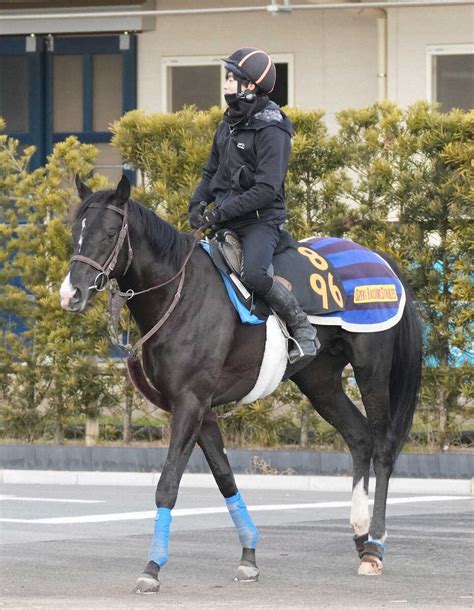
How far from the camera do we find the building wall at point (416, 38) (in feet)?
71.1

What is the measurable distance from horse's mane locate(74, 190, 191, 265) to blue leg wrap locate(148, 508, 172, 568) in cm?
152

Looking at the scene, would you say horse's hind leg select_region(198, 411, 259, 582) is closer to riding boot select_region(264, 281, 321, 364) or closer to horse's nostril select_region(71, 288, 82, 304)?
riding boot select_region(264, 281, 321, 364)

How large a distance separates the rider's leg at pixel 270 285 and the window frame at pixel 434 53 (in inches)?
507

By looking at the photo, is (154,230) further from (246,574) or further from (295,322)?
(246,574)

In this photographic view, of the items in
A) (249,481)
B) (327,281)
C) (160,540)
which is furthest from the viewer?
(249,481)

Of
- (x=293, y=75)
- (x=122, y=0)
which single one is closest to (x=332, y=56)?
(x=293, y=75)

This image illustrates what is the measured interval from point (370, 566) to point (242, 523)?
2.61 ft

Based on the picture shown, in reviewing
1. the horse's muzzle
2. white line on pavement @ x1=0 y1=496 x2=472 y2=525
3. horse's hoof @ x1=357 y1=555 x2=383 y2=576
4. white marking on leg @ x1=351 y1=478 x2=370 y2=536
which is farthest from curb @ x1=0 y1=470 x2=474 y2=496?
the horse's muzzle

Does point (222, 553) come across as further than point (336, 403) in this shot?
No

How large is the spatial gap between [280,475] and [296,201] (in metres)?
2.94

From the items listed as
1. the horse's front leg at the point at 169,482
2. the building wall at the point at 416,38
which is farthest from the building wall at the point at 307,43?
the horse's front leg at the point at 169,482

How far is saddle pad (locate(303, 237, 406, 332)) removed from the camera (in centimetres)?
978

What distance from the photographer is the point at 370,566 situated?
361 inches

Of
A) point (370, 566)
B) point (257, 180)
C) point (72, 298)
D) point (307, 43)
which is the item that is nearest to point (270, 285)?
point (257, 180)
